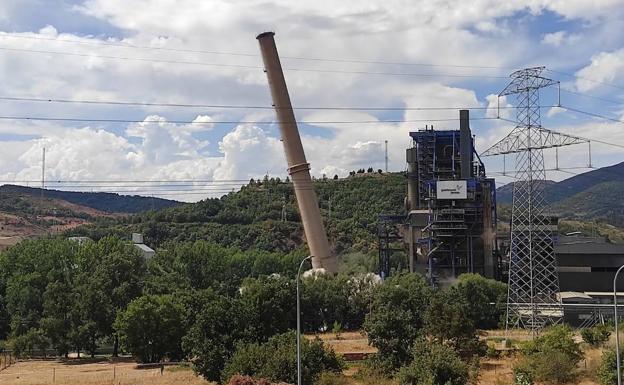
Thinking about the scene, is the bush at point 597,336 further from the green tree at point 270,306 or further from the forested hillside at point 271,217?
the forested hillside at point 271,217

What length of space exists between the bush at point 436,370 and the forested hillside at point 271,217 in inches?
3015

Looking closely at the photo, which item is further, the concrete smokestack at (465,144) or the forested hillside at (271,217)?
the forested hillside at (271,217)

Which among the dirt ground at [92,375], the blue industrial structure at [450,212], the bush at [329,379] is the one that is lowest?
the dirt ground at [92,375]

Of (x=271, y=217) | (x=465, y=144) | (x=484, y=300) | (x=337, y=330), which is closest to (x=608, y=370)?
(x=337, y=330)

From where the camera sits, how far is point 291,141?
64750 millimetres

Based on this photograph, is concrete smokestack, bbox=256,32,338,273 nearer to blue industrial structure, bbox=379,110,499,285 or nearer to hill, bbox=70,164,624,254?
blue industrial structure, bbox=379,110,499,285

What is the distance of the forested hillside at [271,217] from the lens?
122125 mm

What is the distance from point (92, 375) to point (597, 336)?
3364cm

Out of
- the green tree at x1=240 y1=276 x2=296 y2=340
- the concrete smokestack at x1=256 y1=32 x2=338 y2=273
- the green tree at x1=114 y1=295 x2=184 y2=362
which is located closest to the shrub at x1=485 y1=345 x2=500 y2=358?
the green tree at x1=240 y1=276 x2=296 y2=340

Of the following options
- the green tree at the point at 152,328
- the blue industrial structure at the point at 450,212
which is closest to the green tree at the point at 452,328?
the green tree at the point at 152,328

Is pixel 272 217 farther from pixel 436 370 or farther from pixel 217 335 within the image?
pixel 436 370

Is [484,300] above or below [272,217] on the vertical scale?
below

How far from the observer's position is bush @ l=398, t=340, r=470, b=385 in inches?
1126

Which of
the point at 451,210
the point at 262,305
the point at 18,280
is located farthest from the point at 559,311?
the point at 18,280
